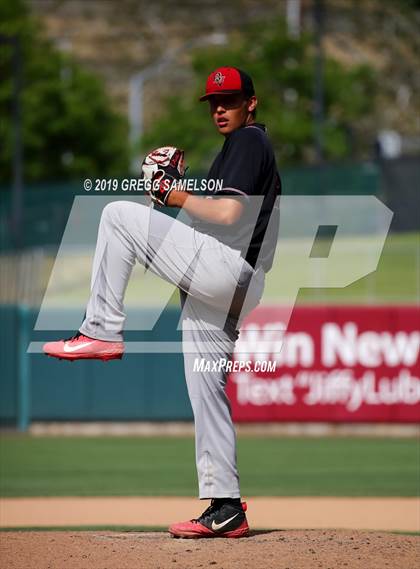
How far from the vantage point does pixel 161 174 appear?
18.5 ft

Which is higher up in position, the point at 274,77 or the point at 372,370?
the point at 274,77

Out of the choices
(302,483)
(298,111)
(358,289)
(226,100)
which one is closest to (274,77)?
(298,111)

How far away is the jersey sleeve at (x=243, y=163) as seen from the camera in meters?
5.60

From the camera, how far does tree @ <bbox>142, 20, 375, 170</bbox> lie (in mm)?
35062

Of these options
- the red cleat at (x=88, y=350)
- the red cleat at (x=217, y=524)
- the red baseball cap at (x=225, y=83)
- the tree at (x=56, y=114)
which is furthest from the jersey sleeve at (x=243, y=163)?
the tree at (x=56, y=114)

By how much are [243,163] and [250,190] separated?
0.42ft

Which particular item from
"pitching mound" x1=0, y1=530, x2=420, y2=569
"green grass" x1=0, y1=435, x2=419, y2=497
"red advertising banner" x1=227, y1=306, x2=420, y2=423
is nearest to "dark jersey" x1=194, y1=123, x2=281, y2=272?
"pitching mound" x1=0, y1=530, x2=420, y2=569

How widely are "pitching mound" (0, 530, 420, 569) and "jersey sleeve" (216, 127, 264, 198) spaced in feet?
5.35

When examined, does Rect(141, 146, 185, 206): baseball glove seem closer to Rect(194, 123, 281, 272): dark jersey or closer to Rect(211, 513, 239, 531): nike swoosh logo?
Rect(194, 123, 281, 272): dark jersey

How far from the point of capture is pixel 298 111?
36781 millimetres

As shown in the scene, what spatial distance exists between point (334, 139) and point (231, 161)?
30.1 m

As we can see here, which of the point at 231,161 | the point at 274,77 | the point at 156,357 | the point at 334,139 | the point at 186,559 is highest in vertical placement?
the point at 274,77

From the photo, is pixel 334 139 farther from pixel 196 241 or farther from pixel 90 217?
pixel 196 241

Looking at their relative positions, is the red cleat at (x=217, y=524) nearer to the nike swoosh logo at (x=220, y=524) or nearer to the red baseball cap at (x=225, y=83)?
the nike swoosh logo at (x=220, y=524)
